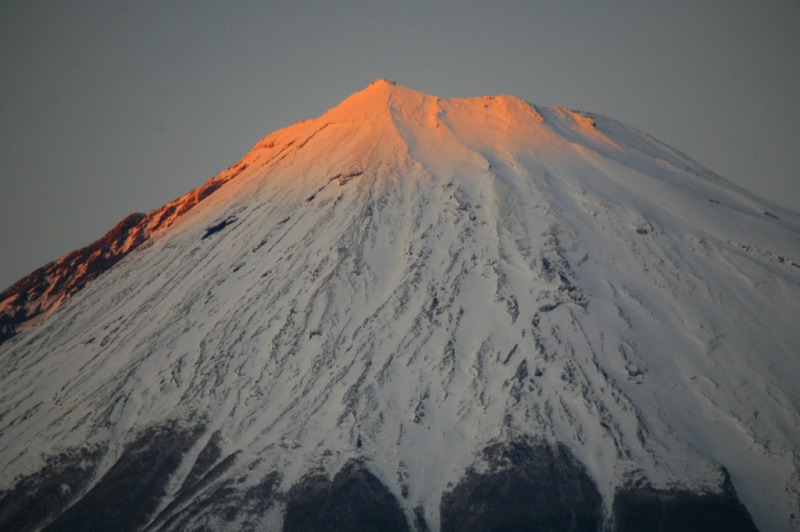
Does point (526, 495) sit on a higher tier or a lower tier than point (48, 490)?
higher

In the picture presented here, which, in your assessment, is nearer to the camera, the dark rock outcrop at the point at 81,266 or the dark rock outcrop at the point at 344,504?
the dark rock outcrop at the point at 344,504

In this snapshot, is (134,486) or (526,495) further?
(134,486)

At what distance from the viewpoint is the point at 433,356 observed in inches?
3984

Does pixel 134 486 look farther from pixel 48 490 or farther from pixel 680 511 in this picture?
pixel 680 511

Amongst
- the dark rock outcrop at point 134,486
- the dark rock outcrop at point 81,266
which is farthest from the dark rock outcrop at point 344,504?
the dark rock outcrop at point 81,266

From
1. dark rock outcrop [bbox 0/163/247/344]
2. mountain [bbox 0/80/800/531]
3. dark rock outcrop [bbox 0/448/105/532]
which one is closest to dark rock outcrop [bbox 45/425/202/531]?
mountain [bbox 0/80/800/531]

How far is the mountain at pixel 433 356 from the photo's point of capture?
8469 centimetres

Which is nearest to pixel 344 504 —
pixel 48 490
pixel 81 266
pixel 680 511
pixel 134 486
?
pixel 134 486

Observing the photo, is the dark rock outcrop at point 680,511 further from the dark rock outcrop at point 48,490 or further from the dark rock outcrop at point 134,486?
the dark rock outcrop at point 48,490

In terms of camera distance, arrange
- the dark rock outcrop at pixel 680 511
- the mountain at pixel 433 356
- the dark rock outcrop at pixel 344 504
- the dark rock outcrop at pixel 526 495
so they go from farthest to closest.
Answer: the mountain at pixel 433 356 → the dark rock outcrop at pixel 344 504 → the dark rock outcrop at pixel 526 495 → the dark rock outcrop at pixel 680 511

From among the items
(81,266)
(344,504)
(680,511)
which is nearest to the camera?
(680,511)

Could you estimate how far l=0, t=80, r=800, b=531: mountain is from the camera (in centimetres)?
8469

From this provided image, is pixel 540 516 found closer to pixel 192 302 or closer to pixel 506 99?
pixel 192 302

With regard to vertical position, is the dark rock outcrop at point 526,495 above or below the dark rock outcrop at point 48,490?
above
